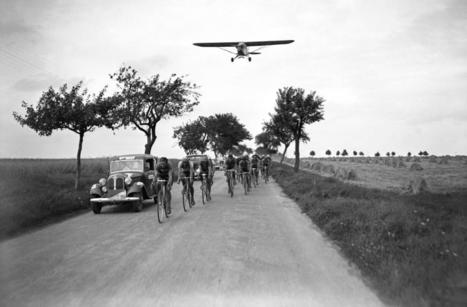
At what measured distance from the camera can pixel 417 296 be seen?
4383 millimetres

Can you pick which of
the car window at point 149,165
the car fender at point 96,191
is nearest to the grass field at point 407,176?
the car window at point 149,165

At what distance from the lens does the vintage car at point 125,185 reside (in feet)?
41.5

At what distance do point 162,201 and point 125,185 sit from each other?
2.56 m

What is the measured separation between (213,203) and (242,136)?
220ft

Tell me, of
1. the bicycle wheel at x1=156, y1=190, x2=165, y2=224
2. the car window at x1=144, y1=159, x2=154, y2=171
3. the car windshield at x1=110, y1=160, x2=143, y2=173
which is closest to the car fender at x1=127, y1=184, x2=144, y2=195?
the car windshield at x1=110, y1=160, x2=143, y2=173

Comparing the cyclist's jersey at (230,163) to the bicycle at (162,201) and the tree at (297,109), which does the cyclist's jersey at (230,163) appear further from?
the tree at (297,109)

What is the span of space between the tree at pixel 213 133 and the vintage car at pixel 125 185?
190ft

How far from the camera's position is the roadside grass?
4535 mm

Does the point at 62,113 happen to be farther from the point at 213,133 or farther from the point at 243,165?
the point at 213,133

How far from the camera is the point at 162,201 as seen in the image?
10992 mm

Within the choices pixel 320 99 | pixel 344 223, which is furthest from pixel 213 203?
pixel 320 99

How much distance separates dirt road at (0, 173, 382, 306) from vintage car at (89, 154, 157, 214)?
2629 millimetres

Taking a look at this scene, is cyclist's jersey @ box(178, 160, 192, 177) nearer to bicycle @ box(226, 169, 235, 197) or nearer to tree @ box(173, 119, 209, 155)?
bicycle @ box(226, 169, 235, 197)

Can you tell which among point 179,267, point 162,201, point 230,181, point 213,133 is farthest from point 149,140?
point 213,133
